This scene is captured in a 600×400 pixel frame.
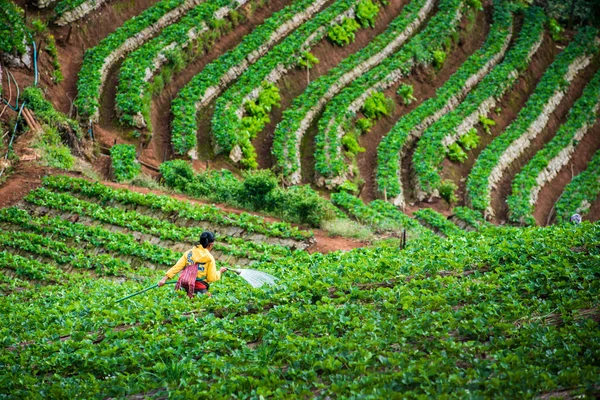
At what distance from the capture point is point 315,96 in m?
38.1

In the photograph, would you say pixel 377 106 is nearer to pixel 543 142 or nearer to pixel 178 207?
pixel 543 142

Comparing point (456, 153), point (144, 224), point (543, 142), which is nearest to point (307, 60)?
point (456, 153)

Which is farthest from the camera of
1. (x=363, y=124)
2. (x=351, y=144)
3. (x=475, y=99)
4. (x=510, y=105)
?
(x=510, y=105)

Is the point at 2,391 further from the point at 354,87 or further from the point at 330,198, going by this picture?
the point at 354,87

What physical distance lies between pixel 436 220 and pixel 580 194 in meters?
10.7

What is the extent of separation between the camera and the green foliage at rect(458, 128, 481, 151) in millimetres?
39156

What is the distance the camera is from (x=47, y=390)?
32.9 ft

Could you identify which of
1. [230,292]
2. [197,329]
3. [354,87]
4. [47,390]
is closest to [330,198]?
[354,87]

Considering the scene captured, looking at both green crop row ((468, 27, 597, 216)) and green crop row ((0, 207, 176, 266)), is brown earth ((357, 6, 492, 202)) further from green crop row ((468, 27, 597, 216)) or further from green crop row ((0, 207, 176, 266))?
green crop row ((0, 207, 176, 266))

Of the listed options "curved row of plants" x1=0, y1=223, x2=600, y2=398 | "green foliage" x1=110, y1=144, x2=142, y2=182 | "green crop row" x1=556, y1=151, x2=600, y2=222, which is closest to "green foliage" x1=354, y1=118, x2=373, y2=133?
"green crop row" x1=556, y1=151, x2=600, y2=222

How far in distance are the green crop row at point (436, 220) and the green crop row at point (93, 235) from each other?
12275 mm

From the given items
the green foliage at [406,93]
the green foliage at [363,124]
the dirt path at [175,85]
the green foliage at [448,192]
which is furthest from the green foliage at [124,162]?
the green foliage at [406,93]

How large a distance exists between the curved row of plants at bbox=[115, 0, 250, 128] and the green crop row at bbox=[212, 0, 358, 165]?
119 inches

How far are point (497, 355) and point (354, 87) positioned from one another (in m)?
31.3
